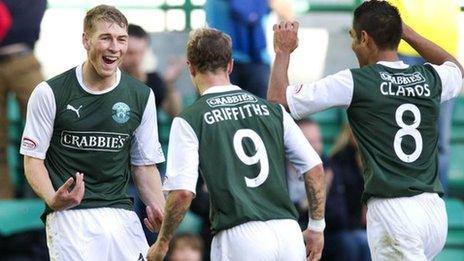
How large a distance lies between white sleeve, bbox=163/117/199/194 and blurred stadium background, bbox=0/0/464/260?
4.37 metres

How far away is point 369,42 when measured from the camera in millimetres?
8898

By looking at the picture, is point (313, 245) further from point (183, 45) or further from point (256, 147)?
point (183, 45)

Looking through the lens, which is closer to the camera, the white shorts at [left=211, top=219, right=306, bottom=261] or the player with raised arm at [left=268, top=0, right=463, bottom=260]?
the white shorts at [left=211, top=219, right=306, bottom=261]

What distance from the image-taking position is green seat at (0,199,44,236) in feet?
39.0

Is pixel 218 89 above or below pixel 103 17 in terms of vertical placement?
below

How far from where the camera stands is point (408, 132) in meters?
8.88

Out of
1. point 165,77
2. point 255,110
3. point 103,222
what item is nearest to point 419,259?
point 255,110

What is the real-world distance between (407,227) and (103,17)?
84.1 inches

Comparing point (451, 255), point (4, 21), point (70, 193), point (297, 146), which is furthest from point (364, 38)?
point (451, 255)

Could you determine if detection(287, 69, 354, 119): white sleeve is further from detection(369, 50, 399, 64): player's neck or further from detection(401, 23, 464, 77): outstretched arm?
detection(401, 23, 464, 77): outstretched arm

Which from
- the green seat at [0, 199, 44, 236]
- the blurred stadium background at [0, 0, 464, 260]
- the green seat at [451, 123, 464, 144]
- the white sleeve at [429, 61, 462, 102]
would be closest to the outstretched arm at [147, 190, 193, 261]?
the white sleeve at [429, 61, 462, 102]

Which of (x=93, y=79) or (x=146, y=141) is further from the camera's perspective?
(x=146, y=141)

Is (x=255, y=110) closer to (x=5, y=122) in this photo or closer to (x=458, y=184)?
(x=5, y=122)

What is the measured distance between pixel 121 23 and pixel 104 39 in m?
0.15
